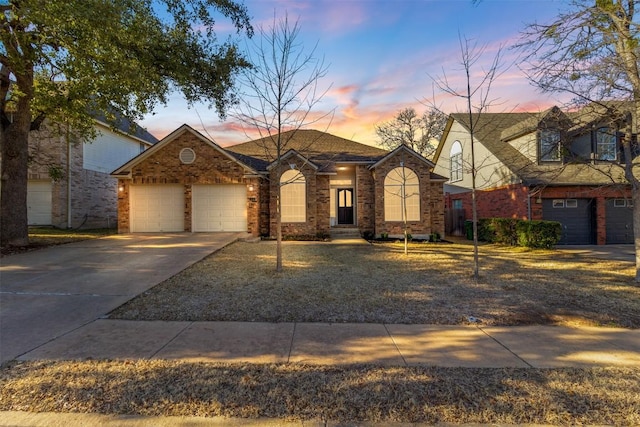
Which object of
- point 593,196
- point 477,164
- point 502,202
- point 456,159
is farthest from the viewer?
point 456,159

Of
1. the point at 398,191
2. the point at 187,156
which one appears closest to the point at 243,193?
the point at 187,156

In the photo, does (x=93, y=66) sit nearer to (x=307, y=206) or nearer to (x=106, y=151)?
(x=307, y=206)

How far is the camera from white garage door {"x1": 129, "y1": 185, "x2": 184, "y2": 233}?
53.6 feet

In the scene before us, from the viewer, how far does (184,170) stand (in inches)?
629

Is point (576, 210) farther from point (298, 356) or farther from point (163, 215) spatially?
point (163, 215)

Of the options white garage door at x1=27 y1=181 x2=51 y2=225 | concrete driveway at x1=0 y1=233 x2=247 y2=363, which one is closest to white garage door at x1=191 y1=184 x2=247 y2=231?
concrete driveway at x1=0 y1=233 x2=247 y2=363

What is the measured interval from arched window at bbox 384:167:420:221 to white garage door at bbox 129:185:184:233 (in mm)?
10116

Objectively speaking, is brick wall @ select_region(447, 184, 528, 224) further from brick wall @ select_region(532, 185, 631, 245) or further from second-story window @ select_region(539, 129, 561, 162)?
second-story window @ select_region(539, 129, 561, 162)

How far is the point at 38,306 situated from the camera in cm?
568

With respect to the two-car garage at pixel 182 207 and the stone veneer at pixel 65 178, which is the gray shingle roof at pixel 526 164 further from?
the stone veneer at pixel 65 178

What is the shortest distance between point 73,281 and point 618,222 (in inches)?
848

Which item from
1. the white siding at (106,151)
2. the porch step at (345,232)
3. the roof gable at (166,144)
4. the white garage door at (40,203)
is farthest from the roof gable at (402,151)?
the white garage door at (40,203)

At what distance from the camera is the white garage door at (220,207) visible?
16.2m

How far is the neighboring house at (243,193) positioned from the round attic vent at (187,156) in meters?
0.04
